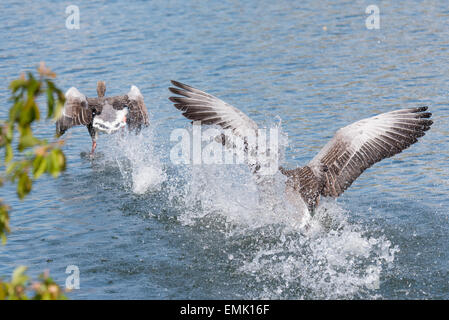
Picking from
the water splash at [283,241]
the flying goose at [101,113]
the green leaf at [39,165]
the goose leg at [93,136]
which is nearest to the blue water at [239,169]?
the water splash at [283,241]

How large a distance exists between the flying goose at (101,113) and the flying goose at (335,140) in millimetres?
4047

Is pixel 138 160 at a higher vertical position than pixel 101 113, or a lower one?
lower

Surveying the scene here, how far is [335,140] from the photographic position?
9562 mm

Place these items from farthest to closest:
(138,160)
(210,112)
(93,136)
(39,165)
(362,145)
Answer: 1. (93,136)
2. (138,160)
3. (362,145)
4. (210,112)
5. (39,165)

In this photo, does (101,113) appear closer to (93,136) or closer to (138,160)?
(93,136)

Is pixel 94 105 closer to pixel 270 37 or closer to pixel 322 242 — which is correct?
pixel 322 242

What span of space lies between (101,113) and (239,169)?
123 inches

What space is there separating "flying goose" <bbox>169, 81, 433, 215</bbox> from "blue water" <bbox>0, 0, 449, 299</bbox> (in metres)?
0.70

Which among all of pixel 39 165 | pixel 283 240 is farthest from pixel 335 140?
pixel 39 165

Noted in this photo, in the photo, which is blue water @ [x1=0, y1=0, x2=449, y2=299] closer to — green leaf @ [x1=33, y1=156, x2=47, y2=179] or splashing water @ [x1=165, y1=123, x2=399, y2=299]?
splashing water @ [x1=165, y1=123, x2=399, y2=299]

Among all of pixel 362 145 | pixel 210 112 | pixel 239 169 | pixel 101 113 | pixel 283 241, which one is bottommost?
pixel 283 241

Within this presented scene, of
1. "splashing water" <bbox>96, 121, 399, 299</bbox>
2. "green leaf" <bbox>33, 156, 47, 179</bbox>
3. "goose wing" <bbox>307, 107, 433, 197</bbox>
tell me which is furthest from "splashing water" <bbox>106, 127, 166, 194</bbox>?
"green leaf" <bbox>33, 156, 47, 179</bbox>

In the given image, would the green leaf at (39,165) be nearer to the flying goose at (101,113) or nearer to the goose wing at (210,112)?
the goose wing at (210,112)

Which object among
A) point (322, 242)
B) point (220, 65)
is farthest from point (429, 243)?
point (220, 65)
